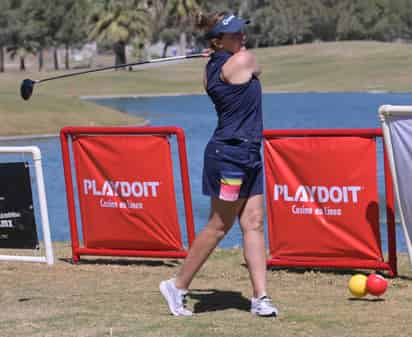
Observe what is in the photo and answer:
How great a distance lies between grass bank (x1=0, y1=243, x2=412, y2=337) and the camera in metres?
6.03

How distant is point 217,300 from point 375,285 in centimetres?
103

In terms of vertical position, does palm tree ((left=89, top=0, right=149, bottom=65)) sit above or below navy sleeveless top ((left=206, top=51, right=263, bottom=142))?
below

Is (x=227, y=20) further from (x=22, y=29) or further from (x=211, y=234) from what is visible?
(x=22, y=29)

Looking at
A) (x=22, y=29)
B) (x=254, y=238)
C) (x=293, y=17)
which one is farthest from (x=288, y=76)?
(x=254, y=238)

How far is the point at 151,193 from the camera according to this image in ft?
28.2

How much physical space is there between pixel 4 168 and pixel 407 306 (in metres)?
3.58

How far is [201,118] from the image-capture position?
42.9 meters

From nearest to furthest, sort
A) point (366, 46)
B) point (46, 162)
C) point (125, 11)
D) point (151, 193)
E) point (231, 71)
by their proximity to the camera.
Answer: point (231, 71) → point (151, 193) → point (46, 162) → point (125, 11) → point (366, 46)

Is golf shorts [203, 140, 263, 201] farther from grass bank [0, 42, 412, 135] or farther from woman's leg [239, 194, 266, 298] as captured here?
grass bank [0, 42, 412, 135]

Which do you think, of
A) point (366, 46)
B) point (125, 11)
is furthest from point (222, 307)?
point (366, 46)

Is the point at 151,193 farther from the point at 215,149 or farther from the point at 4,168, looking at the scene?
the point at 215,149

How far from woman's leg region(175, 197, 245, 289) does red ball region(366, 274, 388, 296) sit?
100cm

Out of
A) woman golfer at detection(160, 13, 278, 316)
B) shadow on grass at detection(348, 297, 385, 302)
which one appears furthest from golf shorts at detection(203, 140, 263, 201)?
shadow on grass at detection(348, 297, 385, 302)

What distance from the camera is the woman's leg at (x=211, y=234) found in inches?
253
